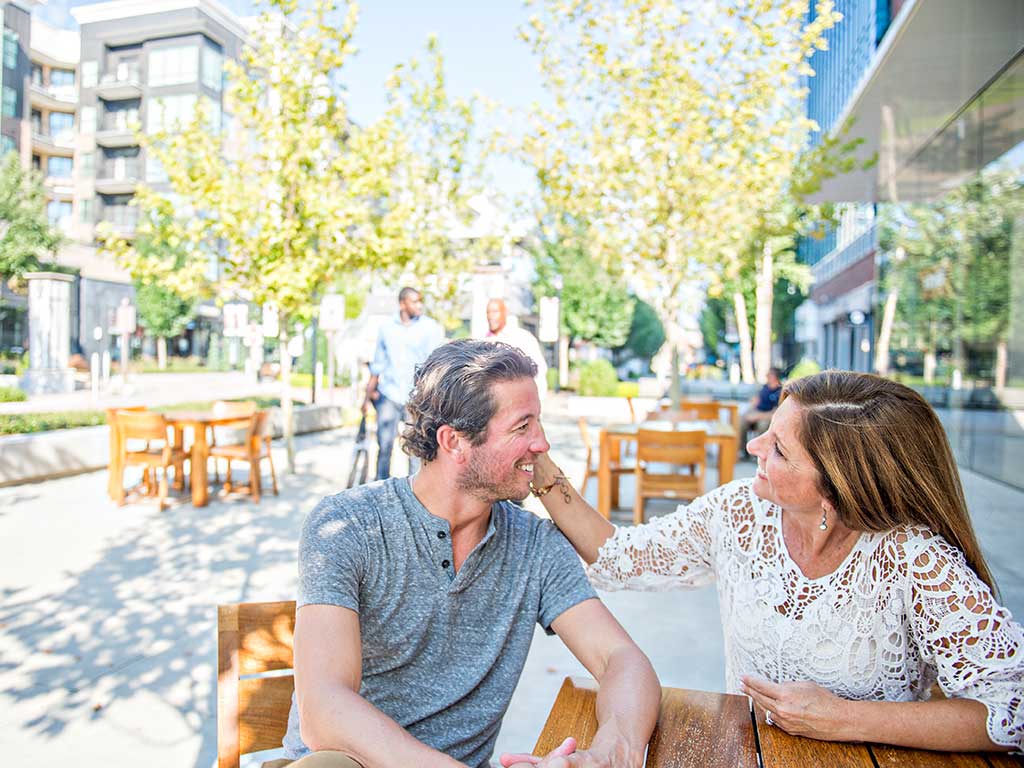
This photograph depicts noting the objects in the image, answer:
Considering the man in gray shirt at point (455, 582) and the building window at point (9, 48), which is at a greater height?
the building window at point (9, 48)

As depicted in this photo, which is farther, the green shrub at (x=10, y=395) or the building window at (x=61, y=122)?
the building window at (x=61, y=122)

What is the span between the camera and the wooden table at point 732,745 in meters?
1.42

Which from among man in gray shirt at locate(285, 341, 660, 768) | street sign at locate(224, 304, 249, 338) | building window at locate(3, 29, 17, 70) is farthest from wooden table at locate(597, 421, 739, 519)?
building window at locate(3, 29, 17, 70)

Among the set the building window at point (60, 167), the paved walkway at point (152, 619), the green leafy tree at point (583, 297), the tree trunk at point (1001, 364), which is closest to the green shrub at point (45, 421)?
the paved walkway at point (152, 619)

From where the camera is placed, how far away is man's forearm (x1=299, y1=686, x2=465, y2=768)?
137 centimetres

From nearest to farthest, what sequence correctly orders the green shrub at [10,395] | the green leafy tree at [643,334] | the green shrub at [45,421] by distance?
the green shrub at [45,421]
the green shrub at [10,395]
the green leafy tree at [643,334]

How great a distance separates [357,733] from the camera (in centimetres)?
140

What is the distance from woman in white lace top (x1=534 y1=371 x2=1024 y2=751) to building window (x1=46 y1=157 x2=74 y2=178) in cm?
5613

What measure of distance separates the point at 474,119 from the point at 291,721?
17.5 metres

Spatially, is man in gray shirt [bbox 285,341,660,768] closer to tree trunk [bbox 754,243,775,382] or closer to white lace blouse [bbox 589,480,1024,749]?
white lace blouse [bbox 589,480,1024,749]

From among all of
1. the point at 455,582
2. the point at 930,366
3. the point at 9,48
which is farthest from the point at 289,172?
the point at 9,48

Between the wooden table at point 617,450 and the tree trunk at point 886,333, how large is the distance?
5.01 m

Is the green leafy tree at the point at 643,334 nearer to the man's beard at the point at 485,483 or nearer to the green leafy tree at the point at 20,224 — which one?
the green leafy tree at the point at 20,224

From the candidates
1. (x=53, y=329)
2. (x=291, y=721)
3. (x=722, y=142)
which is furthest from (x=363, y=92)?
(x=53, y=329)
